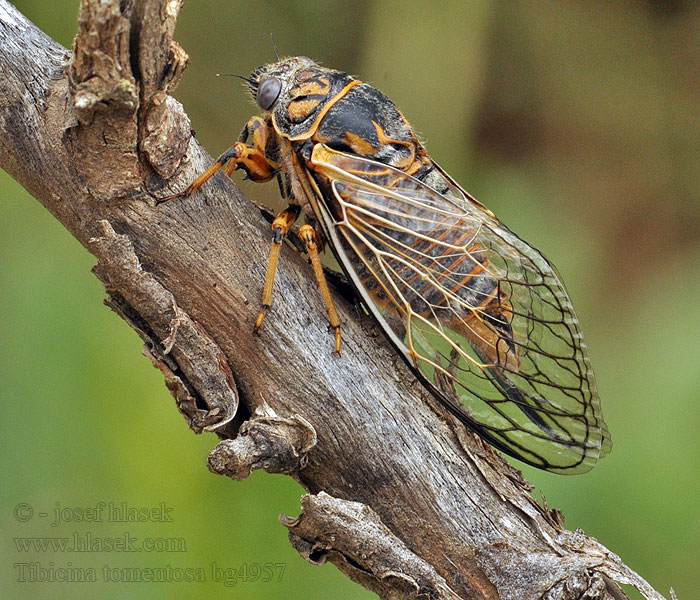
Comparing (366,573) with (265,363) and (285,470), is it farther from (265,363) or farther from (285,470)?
(265,363)

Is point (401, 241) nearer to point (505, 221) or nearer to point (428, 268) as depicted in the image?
point (428, 268)

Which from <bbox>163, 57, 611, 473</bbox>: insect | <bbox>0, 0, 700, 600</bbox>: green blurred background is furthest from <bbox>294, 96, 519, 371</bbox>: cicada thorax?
<bbox>0, 0, 700, 600</bbox>: green blurred background

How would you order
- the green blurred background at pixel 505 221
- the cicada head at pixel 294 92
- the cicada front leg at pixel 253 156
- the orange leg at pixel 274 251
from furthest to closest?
the green blurred background at pixel 505 221
the cicada head at pixel 294 92
the cicada front leg at pixel 253 156
the orange leg at pixel 274 251

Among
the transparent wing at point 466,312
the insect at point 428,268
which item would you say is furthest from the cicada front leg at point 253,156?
the transparent wing at point 466,312

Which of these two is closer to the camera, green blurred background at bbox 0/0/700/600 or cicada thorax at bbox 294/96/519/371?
cicada thorax at bbox 294/96/519/371

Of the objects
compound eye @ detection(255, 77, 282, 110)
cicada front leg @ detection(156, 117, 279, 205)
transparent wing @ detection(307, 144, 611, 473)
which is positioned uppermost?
compound eye @ detection(255, 77, 282, 110)

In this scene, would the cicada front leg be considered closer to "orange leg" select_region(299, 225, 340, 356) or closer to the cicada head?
the cicada head

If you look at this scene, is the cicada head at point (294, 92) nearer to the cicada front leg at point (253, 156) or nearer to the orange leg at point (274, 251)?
the cicada front leg at point (253, 156)
